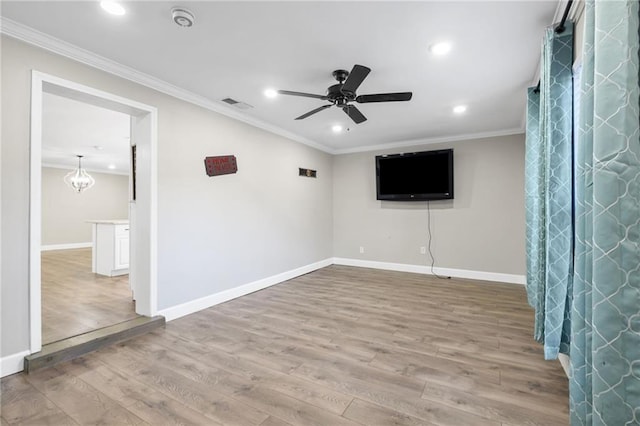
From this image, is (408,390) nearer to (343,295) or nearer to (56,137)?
(343,295)

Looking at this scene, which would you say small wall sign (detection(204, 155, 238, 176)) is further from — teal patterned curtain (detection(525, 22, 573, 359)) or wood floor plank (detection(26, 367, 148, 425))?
teal patterned curtain (detection(525, 22, 573, 359))

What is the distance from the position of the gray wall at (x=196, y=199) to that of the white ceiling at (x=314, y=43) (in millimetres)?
297

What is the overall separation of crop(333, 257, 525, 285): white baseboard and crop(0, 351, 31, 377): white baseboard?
Result: 4920 millimetres

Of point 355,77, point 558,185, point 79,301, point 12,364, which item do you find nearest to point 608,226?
point 558,185

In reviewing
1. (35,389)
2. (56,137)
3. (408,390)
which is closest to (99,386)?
(35,389)

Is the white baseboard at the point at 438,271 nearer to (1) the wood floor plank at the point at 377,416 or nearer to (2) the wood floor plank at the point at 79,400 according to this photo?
(1) the wood floor plank at the point at 377,416

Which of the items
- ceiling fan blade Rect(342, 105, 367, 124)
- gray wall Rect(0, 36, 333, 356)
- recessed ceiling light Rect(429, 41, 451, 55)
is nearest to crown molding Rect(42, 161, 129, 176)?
gray wall Rect(0, 36, 333, 356)

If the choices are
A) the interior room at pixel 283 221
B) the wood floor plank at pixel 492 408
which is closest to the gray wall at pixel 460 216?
the interior room at pixel 283 221

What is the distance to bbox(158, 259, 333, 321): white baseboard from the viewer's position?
3178mm

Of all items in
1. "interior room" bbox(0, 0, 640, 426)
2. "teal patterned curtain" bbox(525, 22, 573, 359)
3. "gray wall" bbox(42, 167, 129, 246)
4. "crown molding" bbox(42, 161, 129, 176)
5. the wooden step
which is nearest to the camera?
"interior room" bbox(0, 0, 640, 426)

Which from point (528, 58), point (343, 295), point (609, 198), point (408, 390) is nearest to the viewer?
point (609, 198)

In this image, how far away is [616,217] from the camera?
0.98m

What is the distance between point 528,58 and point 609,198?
87.9 inches

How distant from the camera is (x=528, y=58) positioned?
256cm
